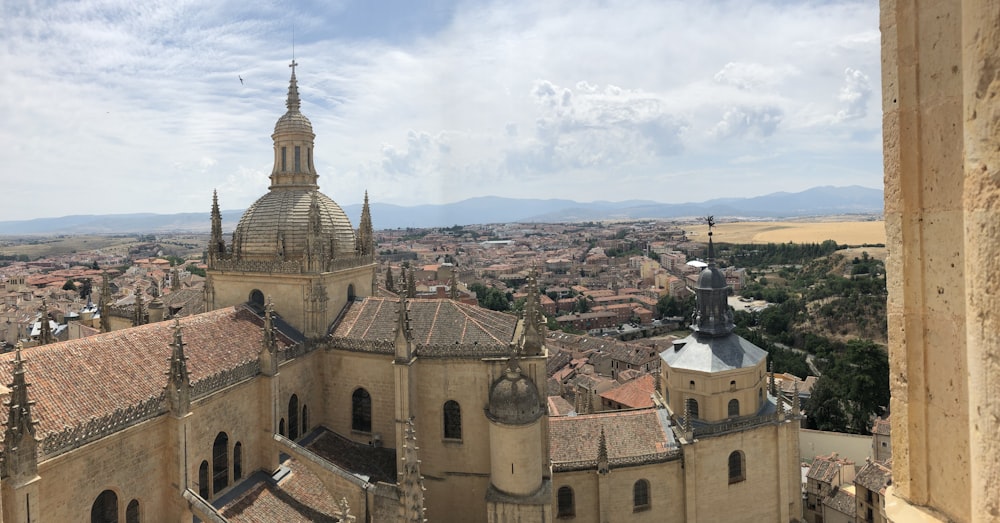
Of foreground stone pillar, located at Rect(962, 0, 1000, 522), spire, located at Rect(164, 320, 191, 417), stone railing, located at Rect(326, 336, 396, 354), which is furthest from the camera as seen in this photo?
stone railing, located at Rect(326, 336, 396, 354)

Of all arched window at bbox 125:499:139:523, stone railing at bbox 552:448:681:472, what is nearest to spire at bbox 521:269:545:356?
stone railing at bbox 552:448:681:472

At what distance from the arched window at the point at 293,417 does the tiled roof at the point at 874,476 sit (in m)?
31.2

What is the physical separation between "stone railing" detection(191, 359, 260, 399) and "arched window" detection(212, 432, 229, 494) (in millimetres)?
1591

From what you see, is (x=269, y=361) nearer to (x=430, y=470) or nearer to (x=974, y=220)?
(x=430, y=470)

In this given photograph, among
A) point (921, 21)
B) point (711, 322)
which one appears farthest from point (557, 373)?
point (921, 21)

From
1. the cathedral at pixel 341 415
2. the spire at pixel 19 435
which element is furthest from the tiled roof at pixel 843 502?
the spire at pixel 19 435

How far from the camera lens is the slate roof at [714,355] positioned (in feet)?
87.0

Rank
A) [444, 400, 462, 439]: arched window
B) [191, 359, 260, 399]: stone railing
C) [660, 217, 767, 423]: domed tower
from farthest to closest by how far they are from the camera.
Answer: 1. [660, 217, 767, 423]: domed tower
2. [444, 400, 462, 439]: arched window
3. [191, 359, 260, 399]: stone railing

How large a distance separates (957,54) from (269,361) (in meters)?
19.9

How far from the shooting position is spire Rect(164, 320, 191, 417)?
1591 cm

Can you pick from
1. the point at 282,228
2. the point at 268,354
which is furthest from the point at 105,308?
the point at 268,354

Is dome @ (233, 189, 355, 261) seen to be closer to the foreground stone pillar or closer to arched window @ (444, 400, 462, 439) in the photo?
arched window @ (444, 400, 462, 439)

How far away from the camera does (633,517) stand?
23.7 meters

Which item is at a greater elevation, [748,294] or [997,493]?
[997,493]
